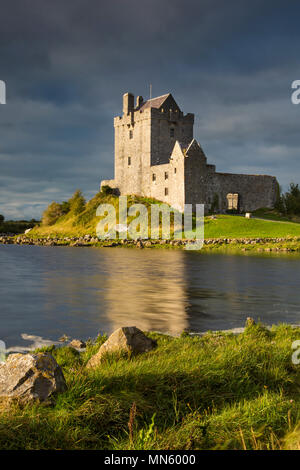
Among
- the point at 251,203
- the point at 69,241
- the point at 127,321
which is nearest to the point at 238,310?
the point at 127,321

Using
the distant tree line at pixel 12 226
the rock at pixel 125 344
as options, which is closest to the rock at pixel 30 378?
the rock at pixel 125 344

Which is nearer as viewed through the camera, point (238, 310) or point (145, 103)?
point (238, 310)

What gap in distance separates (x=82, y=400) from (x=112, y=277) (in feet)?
65.1

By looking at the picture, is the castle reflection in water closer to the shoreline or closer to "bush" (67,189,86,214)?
the shoreline

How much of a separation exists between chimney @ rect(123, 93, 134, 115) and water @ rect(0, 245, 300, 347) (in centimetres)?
5132

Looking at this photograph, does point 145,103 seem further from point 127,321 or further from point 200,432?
point 200,432

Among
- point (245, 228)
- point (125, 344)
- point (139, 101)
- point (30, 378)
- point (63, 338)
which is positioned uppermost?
point (139, 101)

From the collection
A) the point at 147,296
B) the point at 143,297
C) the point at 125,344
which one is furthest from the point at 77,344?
the point at 147,296

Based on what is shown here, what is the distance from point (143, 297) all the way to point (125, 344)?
9.88m

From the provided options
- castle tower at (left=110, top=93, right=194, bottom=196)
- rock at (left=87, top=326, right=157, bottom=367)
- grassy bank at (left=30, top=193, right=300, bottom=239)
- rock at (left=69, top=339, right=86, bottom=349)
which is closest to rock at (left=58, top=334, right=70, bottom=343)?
rock at (left=69, top=339, right=86, bottom=349)

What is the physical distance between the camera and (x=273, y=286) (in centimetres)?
2089

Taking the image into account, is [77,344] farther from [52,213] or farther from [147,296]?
[52,213]

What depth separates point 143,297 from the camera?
17953mm

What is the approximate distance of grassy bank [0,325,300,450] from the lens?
481cm
